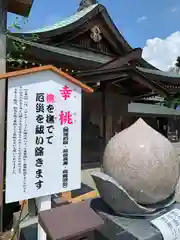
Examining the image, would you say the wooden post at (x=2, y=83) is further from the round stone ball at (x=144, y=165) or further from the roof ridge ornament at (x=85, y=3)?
the roof ridge ornament at (x=85, y=3)

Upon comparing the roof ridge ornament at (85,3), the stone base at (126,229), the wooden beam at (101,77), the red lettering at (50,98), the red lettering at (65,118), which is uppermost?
the roof ridge ornament at (85,3)

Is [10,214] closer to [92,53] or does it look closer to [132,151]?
[132,151]

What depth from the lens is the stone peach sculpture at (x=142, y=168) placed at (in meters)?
2.06

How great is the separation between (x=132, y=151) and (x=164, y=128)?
568 inches

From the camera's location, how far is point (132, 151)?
6.95 feet

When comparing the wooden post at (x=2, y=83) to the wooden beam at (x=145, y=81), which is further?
the wooden beam at (x=145, y=81)

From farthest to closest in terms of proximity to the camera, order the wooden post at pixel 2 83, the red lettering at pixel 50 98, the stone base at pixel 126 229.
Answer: the wooden post at pixel 2 83 < the red lettering at pixel 50 98 < the stone base at pixel 126 229

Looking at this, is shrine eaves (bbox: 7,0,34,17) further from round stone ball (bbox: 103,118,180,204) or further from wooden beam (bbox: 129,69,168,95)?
wooden beam (bbox: 129,69,168,95)

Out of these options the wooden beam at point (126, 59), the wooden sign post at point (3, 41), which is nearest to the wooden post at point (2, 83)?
the wooden sign post at point (3, 41)

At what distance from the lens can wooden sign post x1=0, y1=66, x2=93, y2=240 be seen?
2.10m

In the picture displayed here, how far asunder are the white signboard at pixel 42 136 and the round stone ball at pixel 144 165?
44 centimetres

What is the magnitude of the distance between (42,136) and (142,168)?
3.13 feet

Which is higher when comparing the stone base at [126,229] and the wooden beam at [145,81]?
the wooden beam at [145,81]

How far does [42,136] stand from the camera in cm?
221
